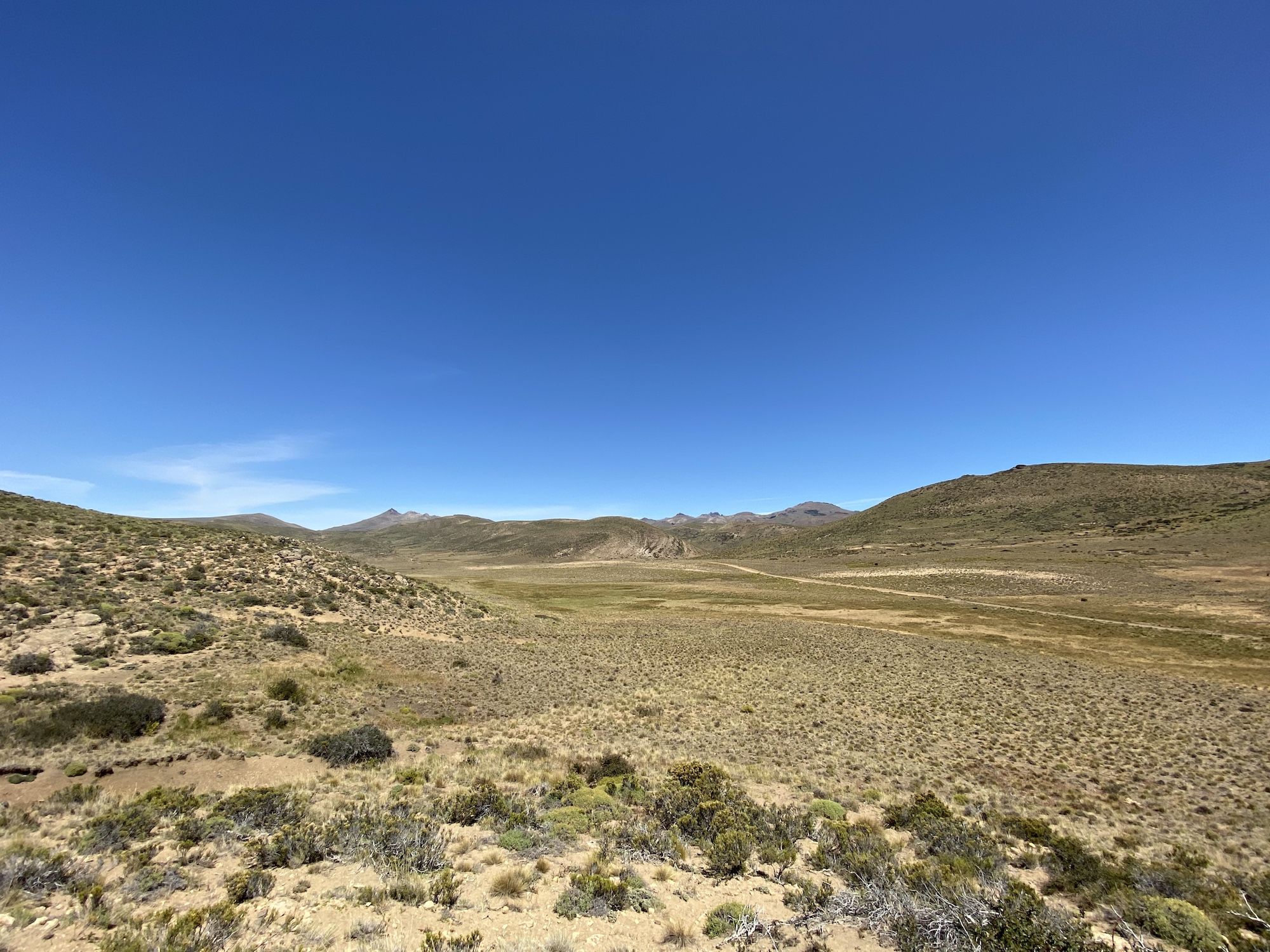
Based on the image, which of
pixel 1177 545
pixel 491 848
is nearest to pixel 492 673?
pixel 491 848

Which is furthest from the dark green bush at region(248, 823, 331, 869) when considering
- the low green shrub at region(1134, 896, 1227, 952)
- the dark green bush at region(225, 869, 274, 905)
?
A: the low green shrub at region(1134, 896, 1227, 952)

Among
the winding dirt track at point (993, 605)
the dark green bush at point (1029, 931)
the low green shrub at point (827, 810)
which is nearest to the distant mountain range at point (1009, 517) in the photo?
the winding dirt track at point (993, 605)

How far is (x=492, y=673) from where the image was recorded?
25.6m

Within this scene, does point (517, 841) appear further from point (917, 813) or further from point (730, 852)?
point (917, 813)

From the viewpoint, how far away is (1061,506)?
121812mm

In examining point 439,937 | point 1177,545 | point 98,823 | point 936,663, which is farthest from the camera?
point 1177,545

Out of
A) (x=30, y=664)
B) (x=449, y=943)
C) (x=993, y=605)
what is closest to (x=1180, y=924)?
(x=449, y=943)

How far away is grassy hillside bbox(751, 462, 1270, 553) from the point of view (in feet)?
333

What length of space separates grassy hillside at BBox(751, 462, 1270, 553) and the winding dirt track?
5414 centimetres

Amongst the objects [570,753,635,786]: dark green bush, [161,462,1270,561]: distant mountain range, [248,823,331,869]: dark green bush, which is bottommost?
[570,753,635,786]: dark green bush

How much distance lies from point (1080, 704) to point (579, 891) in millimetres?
24388

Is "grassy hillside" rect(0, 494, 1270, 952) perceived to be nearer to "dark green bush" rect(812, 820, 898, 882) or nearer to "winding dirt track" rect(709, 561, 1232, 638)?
"dark green bush" rect(812, 820, 898, 882)

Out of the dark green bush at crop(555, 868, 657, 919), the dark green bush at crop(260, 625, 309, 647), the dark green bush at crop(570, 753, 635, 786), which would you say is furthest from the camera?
the dark green bush at crop(260, 625, 309, 647)

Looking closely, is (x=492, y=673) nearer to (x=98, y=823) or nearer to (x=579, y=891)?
(x=98, y=823)
